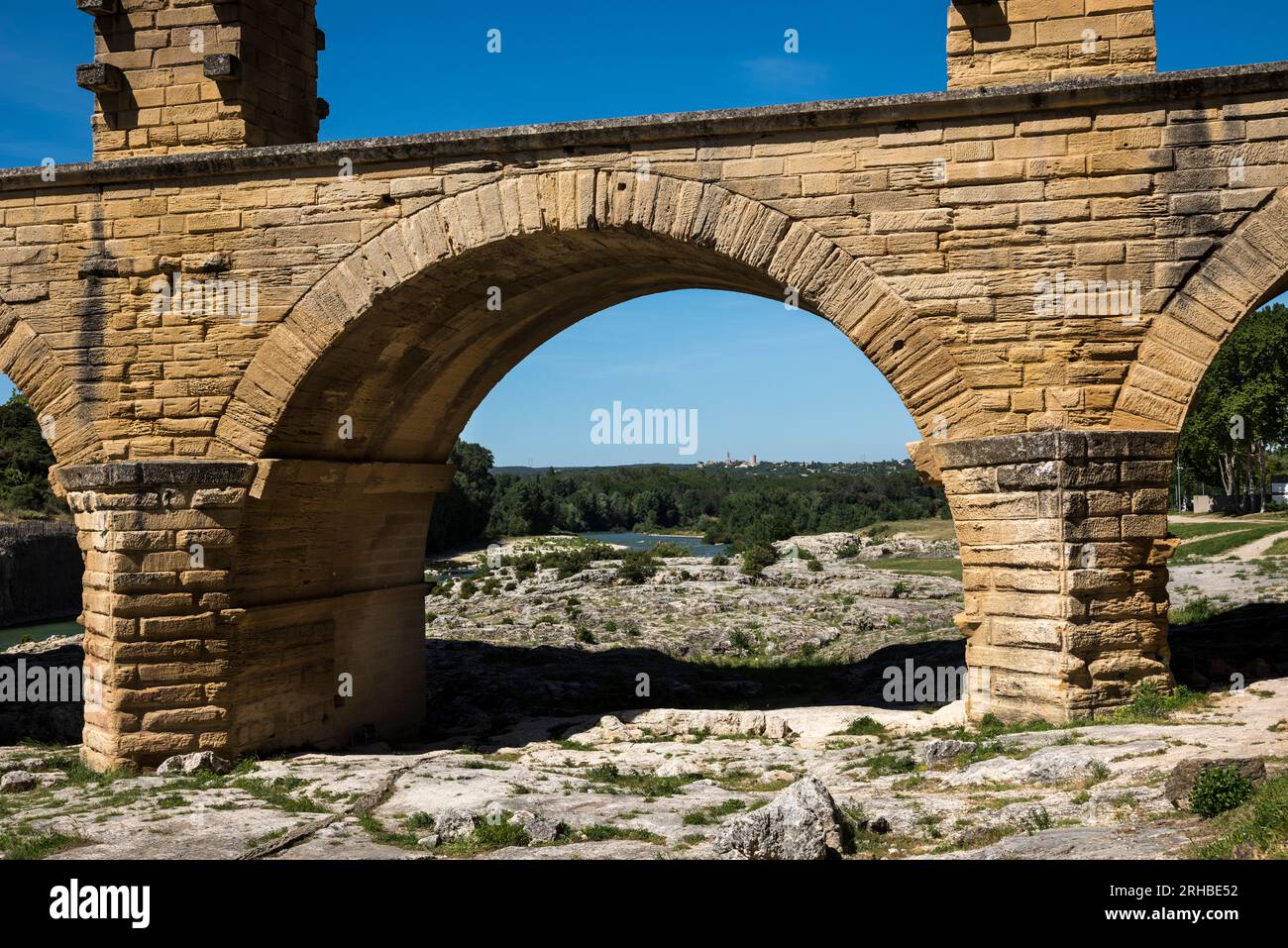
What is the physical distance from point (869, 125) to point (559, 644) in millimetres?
11077

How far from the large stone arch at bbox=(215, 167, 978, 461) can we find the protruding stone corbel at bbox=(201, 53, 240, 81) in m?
2.15

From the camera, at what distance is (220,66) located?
9.64 metres

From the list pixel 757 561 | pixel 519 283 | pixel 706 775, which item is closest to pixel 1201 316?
pixel 706 775

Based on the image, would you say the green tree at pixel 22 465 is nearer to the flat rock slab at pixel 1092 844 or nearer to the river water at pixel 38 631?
the river water at pixel 38 631

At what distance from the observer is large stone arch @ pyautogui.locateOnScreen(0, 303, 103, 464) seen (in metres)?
9.72

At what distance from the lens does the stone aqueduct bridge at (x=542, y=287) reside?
790cm

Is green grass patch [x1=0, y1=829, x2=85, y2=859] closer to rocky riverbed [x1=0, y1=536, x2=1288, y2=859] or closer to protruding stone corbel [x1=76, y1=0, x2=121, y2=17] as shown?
rocky riverbed [x1=0, y1=536, x2=1288, y2=859]

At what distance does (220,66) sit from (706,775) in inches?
294

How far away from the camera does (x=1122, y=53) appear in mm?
8414

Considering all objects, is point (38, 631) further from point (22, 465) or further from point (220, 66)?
point (220, 66)

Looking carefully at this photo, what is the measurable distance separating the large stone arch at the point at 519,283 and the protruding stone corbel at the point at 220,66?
7.04 ft

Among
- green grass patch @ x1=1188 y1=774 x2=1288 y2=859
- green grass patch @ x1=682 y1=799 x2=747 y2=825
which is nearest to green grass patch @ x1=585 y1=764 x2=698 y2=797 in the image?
green grass patch @ x1=682 y1=799 x2=747 y2=825
